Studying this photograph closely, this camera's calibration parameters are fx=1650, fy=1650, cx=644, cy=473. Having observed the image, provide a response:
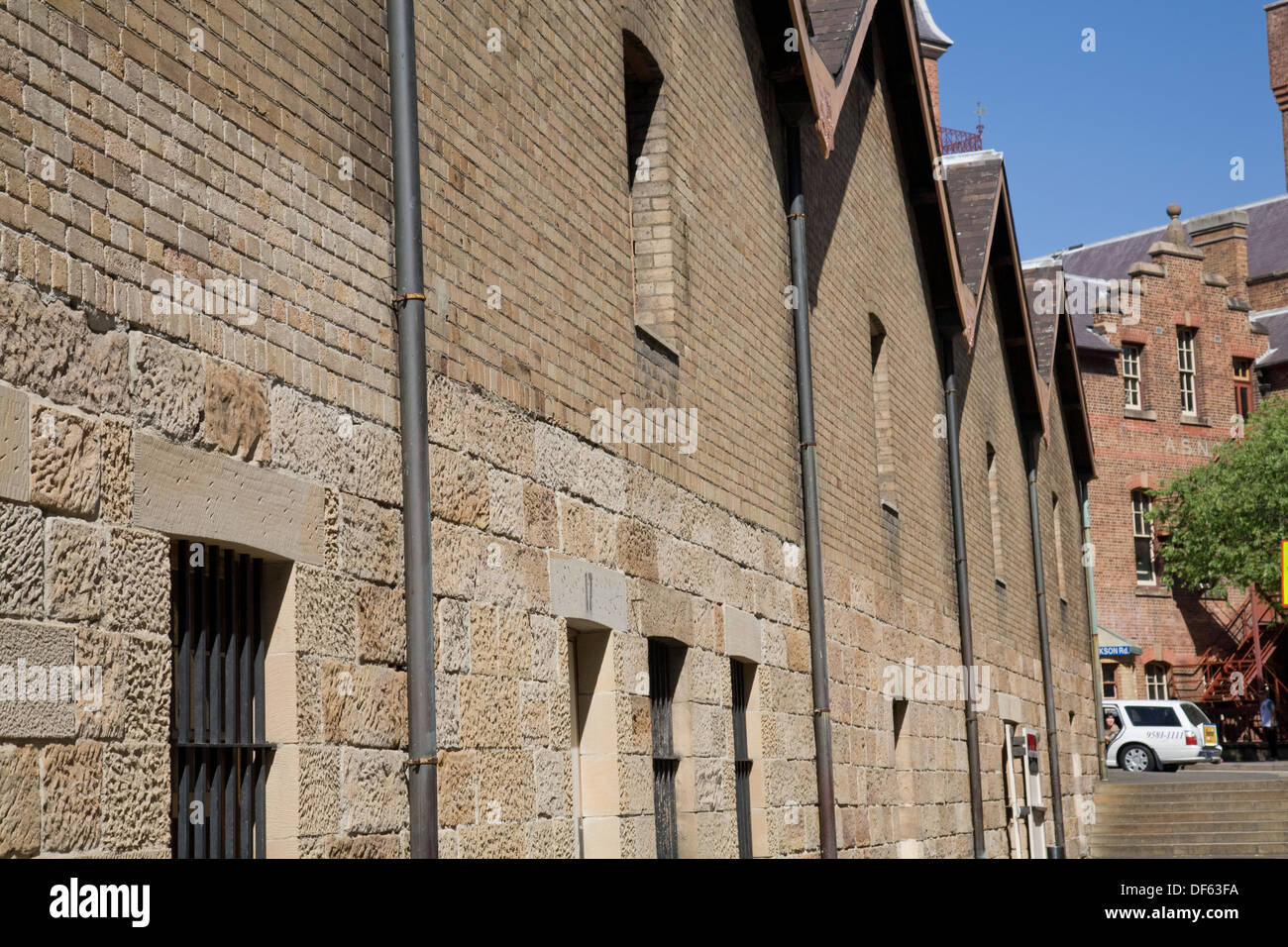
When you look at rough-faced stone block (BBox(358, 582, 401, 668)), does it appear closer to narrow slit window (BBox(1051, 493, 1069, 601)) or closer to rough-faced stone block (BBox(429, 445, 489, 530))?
rough-faced stone block (BBox(429, 445, 489, 530))

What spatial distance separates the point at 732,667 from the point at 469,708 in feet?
13.5

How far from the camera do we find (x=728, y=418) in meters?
10.4

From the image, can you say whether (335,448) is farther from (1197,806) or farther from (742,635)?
(1197,806)

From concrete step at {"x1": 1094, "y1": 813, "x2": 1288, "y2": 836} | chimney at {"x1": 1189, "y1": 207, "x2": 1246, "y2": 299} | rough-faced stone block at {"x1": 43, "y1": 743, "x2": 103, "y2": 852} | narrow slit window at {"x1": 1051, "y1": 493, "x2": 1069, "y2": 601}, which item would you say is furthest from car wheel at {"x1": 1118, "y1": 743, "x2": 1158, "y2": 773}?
rough-faced stone block at {"x1": 43, "y1": 743, "x2": 103, "y2": 852}

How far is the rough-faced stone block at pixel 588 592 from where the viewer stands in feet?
24.8

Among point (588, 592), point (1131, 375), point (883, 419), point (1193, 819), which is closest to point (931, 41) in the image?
point (1131, 375)

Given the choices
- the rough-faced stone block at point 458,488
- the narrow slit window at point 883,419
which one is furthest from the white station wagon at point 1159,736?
the rough-faced stone block at point 458,488

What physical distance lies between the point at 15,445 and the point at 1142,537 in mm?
40010

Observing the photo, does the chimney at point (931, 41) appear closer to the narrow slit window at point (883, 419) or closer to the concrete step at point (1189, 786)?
the concrete step at point (1189, 786)

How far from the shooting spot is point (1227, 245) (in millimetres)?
47531

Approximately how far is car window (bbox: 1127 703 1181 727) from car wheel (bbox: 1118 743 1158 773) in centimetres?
48

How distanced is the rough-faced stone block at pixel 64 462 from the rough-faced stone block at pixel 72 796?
2.11 ft
